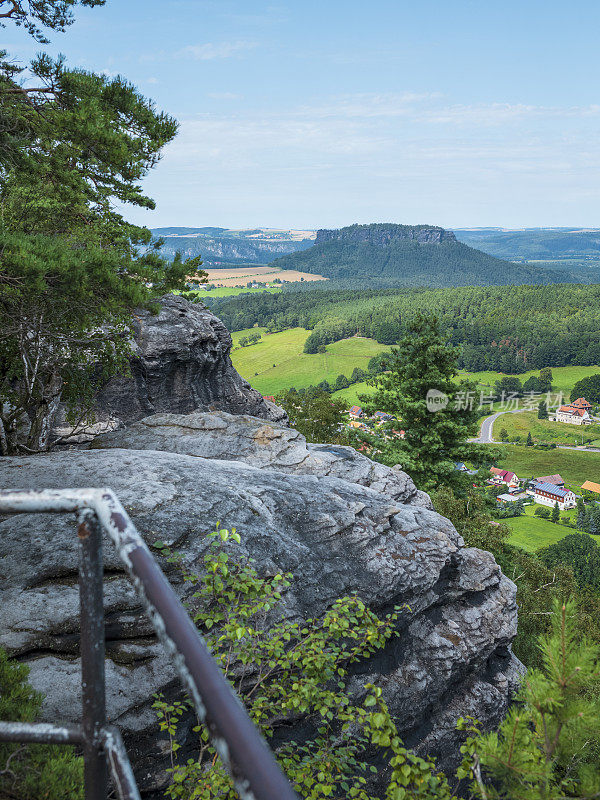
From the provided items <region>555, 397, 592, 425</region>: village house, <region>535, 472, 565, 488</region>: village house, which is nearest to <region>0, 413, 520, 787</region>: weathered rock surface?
<region>535, 472, 565, 488</region>: village house

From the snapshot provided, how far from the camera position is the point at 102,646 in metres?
1.52

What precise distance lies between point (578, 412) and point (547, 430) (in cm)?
999

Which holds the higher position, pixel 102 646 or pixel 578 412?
pixel 102 646

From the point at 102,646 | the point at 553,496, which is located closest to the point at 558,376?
the point at 553,496

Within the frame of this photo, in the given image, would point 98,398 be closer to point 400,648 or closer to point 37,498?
point 400,648

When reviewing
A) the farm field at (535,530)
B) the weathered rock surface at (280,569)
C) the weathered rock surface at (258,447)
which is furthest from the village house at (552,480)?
the weathered rock surface at (280,569)

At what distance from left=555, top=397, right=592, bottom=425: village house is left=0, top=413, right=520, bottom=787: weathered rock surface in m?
157

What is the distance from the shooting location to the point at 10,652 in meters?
5.31

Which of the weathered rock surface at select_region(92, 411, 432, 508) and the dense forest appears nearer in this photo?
the weathered rock surface at select_region(92, 411, 432, 508)

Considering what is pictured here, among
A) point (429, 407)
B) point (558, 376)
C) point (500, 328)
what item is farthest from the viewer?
point (500, 328)

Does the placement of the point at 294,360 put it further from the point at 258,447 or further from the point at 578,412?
the point at 258,447

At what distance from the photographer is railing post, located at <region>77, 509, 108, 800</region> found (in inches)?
58.0

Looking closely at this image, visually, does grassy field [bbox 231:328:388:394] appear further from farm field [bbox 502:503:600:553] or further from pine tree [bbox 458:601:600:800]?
pine tree [bbox 458:601:600:800]

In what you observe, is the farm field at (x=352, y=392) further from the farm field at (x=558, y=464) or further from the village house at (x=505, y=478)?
the farm field at (x=558, y=464)
